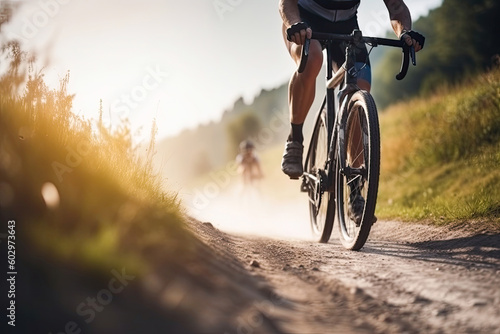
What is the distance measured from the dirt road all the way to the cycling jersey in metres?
2.14

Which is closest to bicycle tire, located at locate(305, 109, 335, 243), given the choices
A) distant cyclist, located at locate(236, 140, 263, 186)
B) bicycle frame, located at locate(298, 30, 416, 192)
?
bicycle frame, located at locate(298, 30, 416, 192)

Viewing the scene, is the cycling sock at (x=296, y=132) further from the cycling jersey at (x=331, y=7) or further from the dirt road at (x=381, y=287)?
the dirt road at (x=381, y=287)

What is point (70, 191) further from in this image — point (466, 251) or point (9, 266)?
point (466, 251)

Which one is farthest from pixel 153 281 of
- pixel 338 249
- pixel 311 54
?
pixel 311 54

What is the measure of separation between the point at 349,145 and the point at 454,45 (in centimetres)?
3441

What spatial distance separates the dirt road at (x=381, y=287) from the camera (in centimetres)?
176

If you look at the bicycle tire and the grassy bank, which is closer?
the grassy bank

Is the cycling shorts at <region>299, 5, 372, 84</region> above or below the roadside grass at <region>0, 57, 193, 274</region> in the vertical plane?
above

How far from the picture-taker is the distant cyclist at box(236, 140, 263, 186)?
15945 mm

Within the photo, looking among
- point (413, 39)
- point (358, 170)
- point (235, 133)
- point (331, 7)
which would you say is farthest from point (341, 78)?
point (235, 133)

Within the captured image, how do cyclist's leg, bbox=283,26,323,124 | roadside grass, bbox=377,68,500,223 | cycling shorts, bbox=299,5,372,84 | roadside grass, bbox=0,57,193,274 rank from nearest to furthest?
1. roadside grass, bbox=0,57,193,274
2. cyclist's leg, bbox=283,26,323,124
3. cycling shorts, bbox=299,5,372,84
4. roadside grass, bbox=377,68,500,223

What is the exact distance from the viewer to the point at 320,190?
4.29 metres

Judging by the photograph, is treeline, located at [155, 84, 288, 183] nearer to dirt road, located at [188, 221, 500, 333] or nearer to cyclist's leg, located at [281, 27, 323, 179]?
cyclist's leg, located at [281, 27, 323, 179]

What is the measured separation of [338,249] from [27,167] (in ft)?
7.54
